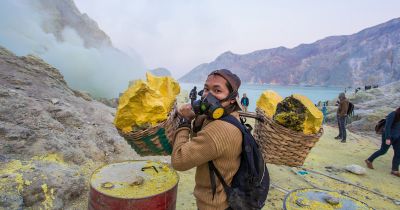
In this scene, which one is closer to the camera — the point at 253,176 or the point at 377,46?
the point at 253,176

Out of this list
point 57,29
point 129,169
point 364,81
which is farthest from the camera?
point 364,81

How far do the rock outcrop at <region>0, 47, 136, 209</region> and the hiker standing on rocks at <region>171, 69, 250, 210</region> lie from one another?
246cm

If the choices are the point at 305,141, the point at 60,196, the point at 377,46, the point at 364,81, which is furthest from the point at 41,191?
the point at 377,46

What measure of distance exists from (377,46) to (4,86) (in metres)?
212

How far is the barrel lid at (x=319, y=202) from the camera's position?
296cm

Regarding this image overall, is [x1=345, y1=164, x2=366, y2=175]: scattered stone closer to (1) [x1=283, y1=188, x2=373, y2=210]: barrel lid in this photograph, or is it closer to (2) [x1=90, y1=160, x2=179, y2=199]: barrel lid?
(1) [x1=283, y1=188, x2=373, y2=210]: barrel lid

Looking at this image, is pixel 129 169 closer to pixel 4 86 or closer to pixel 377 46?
pixel 4 86

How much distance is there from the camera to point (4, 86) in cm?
486

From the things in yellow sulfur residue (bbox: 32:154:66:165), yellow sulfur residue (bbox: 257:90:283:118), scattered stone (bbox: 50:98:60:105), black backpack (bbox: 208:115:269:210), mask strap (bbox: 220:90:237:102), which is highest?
mask strap (bbox: 220:90:237:102)

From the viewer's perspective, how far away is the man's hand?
1788 millimetres

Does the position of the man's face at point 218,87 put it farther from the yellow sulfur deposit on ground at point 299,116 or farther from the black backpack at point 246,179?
the yellow sulfur deposit on ground at point 299,116

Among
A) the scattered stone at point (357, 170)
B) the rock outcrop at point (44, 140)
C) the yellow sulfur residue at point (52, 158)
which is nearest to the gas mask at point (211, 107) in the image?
the rock outcrop at point (44, 140)

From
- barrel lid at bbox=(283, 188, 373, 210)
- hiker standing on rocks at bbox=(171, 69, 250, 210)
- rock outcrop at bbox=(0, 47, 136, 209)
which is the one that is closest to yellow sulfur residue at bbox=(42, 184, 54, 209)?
rock outcrop at bbox=(0, 47, 136, 209)

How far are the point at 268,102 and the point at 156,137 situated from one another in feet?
4.22
